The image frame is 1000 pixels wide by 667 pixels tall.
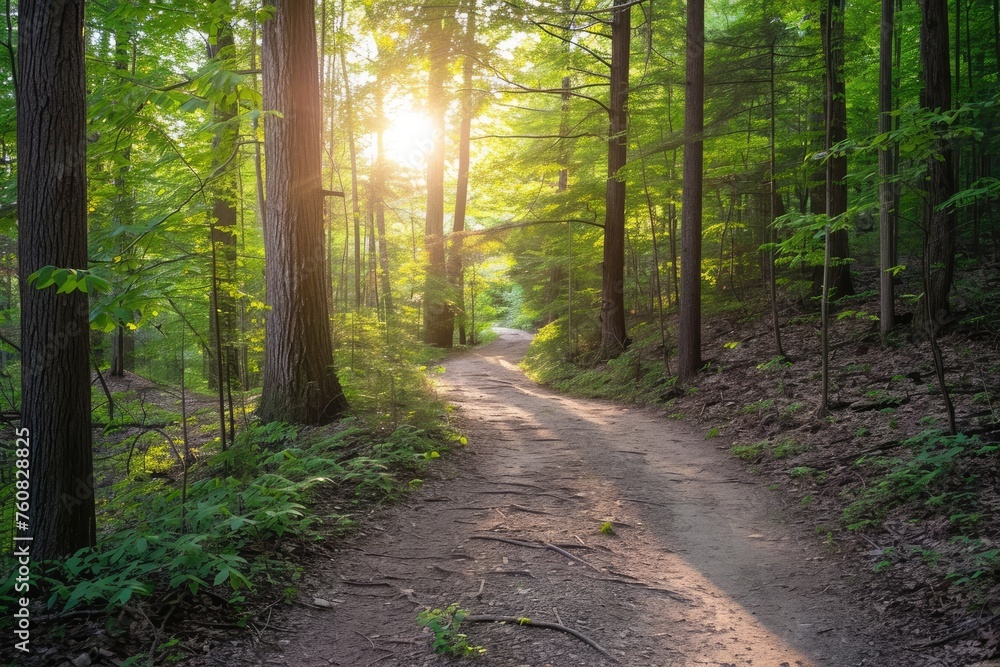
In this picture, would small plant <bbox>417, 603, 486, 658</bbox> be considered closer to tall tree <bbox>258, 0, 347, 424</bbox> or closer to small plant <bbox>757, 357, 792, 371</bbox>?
tall tree <bbox>258, 0, 347, 424</bbox>

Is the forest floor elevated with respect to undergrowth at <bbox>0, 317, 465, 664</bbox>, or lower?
lower

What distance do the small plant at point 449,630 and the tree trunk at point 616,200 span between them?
1054 cm

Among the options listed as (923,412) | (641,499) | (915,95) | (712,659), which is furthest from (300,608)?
(915,95)

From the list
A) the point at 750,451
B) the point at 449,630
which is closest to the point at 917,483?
the point at 750,451

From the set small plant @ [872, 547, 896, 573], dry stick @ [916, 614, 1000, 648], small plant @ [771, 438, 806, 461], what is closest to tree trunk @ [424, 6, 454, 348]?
small plant @ [771, 438, 806, 461]

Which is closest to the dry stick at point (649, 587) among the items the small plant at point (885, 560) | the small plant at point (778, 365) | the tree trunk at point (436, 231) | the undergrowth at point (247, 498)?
the small plant at point (885, 560)

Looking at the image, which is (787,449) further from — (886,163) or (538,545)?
(886,163)

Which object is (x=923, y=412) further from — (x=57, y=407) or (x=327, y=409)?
(x=57, y=407)

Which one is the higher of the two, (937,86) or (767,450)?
(937,86)

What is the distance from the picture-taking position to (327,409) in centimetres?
748

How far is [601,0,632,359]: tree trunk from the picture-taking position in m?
13.3

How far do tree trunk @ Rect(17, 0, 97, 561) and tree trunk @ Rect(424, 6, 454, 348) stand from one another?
1005 cm

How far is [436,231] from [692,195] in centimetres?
1059

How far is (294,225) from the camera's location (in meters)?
7.25
